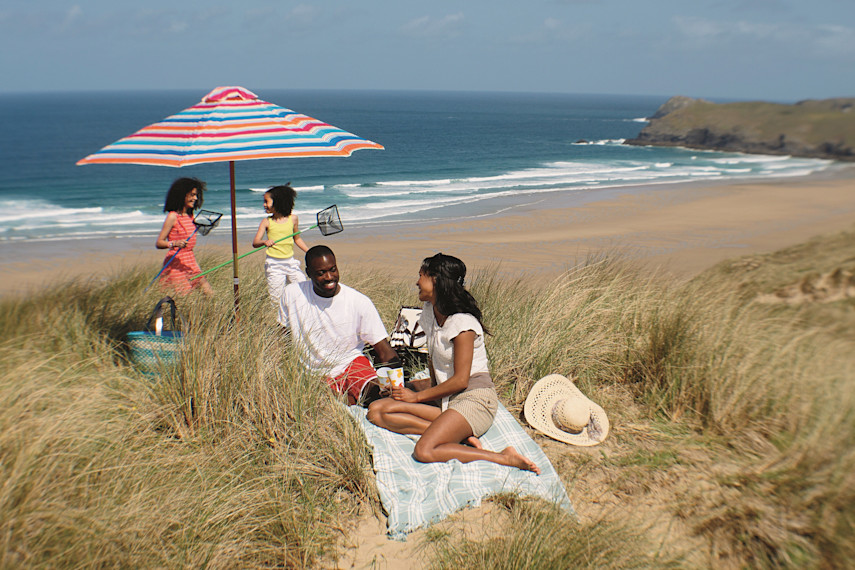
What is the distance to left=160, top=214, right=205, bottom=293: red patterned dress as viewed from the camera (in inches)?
238

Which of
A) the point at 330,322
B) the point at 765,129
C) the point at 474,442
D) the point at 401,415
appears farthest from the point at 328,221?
the point at 765,129

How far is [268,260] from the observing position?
6.50 m

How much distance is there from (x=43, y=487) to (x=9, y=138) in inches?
2793

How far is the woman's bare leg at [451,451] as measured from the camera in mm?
3650

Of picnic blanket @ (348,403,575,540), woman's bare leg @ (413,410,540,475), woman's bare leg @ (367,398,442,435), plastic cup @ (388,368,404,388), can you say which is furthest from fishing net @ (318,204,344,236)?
woman's bare leg @ (413,410,540,475)

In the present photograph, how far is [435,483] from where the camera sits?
137 inches

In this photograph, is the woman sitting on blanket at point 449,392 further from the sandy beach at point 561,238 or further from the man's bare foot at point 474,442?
the sandy beach at point 561,238

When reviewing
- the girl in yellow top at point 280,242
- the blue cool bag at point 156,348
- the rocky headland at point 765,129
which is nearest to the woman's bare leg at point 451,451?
the blue cool bag at point 156,348

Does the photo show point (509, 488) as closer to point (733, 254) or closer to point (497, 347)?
point (497, 347)

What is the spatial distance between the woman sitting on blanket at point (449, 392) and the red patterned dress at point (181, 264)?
9.60 feet

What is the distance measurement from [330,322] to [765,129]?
60.1 meters

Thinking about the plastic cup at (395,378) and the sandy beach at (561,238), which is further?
the sandy beach at (561,238)

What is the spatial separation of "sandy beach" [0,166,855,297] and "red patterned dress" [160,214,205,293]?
1872 millimetres

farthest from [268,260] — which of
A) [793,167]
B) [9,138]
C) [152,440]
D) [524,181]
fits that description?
[9,138]
